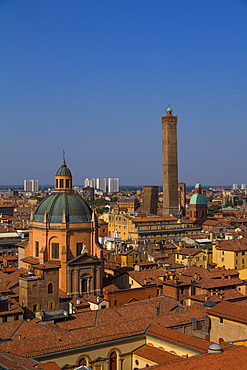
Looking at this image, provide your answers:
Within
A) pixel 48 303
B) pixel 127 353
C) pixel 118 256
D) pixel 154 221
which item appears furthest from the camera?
pixel 154 221

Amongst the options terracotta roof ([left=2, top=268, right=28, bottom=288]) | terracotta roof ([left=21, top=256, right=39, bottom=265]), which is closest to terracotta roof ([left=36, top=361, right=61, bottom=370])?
terracotta roof ([left=2, top=268, right=28, bottom=288])

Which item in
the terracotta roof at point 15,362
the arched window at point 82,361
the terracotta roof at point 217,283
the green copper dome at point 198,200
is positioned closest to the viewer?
the terracotta roof at point 15,362

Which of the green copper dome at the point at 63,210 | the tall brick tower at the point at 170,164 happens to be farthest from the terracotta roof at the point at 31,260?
the tall brick tower at the point at 170,164

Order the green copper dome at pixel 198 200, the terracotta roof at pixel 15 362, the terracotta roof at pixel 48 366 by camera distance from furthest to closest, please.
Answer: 1. the green copper dome at pixel 198 200
2. the terracotta roof at pixel 48 366
3. the terracotta roof at pixel 15 362

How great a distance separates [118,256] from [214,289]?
1240 centimetres

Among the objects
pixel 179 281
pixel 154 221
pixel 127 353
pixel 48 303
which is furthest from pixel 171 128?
pixel 127 353

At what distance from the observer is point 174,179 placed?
78.1 metres

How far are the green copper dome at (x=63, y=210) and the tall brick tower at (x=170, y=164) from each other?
4604 centimetres

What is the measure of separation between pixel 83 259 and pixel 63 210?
2851mm

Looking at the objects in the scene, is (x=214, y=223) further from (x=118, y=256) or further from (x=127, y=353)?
(x=127, y=353)

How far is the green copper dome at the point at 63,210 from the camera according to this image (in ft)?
99.8

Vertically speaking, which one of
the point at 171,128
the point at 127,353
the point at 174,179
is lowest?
the point at 127,353

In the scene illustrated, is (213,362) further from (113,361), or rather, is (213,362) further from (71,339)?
(71,339)

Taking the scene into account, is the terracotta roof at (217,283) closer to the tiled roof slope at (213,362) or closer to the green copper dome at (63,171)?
the green copper dome at (63,171)
